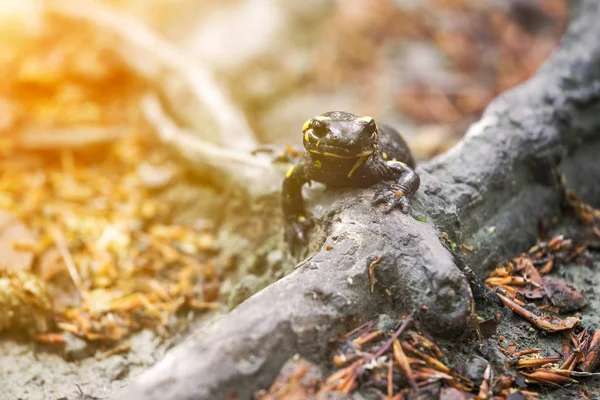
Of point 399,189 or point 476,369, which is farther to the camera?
point 399,189

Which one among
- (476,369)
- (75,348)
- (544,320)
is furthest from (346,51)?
(476,369)

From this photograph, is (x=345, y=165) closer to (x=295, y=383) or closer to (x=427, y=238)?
(x=427, y=238)

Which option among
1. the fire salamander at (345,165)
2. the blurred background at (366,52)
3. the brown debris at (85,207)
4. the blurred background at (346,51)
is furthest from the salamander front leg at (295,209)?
the blurred background at (366,52)

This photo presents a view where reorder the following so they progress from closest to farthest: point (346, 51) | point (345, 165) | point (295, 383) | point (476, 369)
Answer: point (295, 383), point (476, 369), point (345, 165), point (346, 51)

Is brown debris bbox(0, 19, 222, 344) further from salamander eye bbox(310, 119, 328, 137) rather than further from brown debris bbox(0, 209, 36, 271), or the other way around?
salamander eye bbox(310, 119, 328, 137)

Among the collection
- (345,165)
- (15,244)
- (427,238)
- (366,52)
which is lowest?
(15,244)

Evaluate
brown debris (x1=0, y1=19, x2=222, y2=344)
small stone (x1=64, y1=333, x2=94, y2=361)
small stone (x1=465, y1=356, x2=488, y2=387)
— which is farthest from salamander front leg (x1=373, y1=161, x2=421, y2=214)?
small stone (x1=64, y1=333, x2=94, y2=361)

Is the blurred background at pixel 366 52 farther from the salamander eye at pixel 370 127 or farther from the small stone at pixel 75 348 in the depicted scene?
the small stone at pixel 75 348

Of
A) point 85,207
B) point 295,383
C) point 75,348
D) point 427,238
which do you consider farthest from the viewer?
point 85,207
